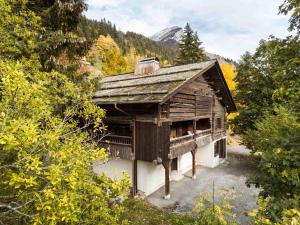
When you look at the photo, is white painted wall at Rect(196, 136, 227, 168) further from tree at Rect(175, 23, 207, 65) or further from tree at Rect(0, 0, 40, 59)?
tree at Rect(175, 23, 207, 65)

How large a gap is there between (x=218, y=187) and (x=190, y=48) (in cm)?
2581

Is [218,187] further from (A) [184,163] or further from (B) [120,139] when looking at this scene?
(B) [120,139]

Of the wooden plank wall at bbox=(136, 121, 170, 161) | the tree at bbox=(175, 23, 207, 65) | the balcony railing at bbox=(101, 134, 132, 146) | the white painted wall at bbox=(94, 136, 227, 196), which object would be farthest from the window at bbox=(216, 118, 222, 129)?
the tree at bbox=(175, 23, 207, 65)

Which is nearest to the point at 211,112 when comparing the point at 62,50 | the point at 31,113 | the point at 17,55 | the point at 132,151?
the point at 132,151

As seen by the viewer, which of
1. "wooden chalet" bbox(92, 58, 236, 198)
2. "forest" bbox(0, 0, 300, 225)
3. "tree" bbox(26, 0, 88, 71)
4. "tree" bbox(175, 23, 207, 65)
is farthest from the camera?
"tree" bbox(175, 23, 207, 65)

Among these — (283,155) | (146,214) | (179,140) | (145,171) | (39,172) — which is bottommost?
(146,214)

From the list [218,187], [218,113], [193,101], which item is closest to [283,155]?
[193,101]

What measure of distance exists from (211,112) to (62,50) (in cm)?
1281

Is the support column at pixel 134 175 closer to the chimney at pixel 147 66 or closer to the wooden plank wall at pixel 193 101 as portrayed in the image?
the wooden plank wall at pixel 193 101

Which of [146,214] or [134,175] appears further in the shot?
[134,175]

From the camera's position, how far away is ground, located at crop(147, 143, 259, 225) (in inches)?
443

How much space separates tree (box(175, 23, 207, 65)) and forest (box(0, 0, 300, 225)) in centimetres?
2556

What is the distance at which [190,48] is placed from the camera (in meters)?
34.3

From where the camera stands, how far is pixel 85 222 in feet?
12.7
